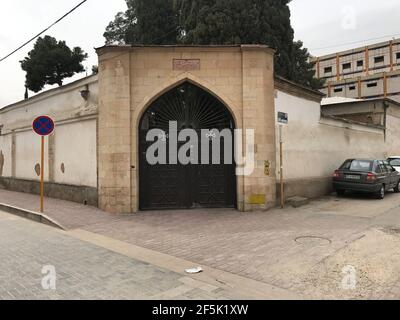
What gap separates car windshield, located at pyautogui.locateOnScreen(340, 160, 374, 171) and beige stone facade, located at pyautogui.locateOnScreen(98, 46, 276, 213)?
4.26m

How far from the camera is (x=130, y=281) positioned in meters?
4.49

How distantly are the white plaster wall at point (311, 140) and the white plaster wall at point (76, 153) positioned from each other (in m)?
5.96

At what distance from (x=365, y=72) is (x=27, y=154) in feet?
184

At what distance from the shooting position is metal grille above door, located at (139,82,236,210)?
10008 mm

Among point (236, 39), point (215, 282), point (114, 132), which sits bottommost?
point (215, 282)

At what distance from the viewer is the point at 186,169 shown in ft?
32.9

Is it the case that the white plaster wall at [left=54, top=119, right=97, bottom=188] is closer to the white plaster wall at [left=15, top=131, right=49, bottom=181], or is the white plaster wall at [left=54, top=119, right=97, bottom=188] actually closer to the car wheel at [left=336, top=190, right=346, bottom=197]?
the white plaster wall at [left=15, top=131, right=49, bottom=181]

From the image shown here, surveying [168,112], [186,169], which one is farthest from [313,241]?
[168,112]

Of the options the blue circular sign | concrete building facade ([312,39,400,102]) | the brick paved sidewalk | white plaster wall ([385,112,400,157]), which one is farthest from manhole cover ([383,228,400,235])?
concrete building facade ([312,39,400,102])

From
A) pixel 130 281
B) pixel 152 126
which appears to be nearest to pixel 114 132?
pixel 152 126

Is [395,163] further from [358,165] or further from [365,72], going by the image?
[365,72]

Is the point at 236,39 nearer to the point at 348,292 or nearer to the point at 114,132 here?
the point at 114,132

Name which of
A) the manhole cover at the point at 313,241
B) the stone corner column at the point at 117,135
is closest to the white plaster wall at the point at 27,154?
the stone corner column at the point at 117,135
